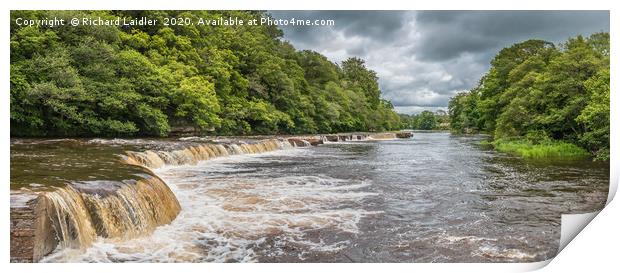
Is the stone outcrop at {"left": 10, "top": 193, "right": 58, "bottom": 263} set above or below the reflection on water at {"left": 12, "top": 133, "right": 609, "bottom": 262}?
above

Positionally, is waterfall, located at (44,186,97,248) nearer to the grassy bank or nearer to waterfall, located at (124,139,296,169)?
waterfall, located at (124,139,296,169)

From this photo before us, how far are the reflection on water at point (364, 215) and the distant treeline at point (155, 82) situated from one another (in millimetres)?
4246

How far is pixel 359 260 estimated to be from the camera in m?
4.77

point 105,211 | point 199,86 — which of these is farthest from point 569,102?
point 199,86

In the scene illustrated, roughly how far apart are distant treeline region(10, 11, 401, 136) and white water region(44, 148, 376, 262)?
4.85m

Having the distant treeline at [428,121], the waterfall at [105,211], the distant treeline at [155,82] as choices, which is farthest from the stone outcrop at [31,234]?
the distant treeline at [428,121]

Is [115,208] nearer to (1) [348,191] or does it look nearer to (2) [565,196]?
(1) [348,191]

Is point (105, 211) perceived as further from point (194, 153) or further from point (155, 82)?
point (155, 82)

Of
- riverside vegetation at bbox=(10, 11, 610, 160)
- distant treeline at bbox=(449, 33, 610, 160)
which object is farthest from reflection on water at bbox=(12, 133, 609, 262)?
riverside vegetation at bbox=(10, 11, 610, 160)

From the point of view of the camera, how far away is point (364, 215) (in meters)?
6.42

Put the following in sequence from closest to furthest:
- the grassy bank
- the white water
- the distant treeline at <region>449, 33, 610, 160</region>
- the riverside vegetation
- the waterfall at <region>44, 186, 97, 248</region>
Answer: the waterfall at <region>44, 186, 97, 248</region> → the white water → the distant treeline at <region>449, 33, 610, 160</region> → the riverside vegetation → the grassy bank

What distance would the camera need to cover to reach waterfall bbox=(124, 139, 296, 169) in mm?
10273
